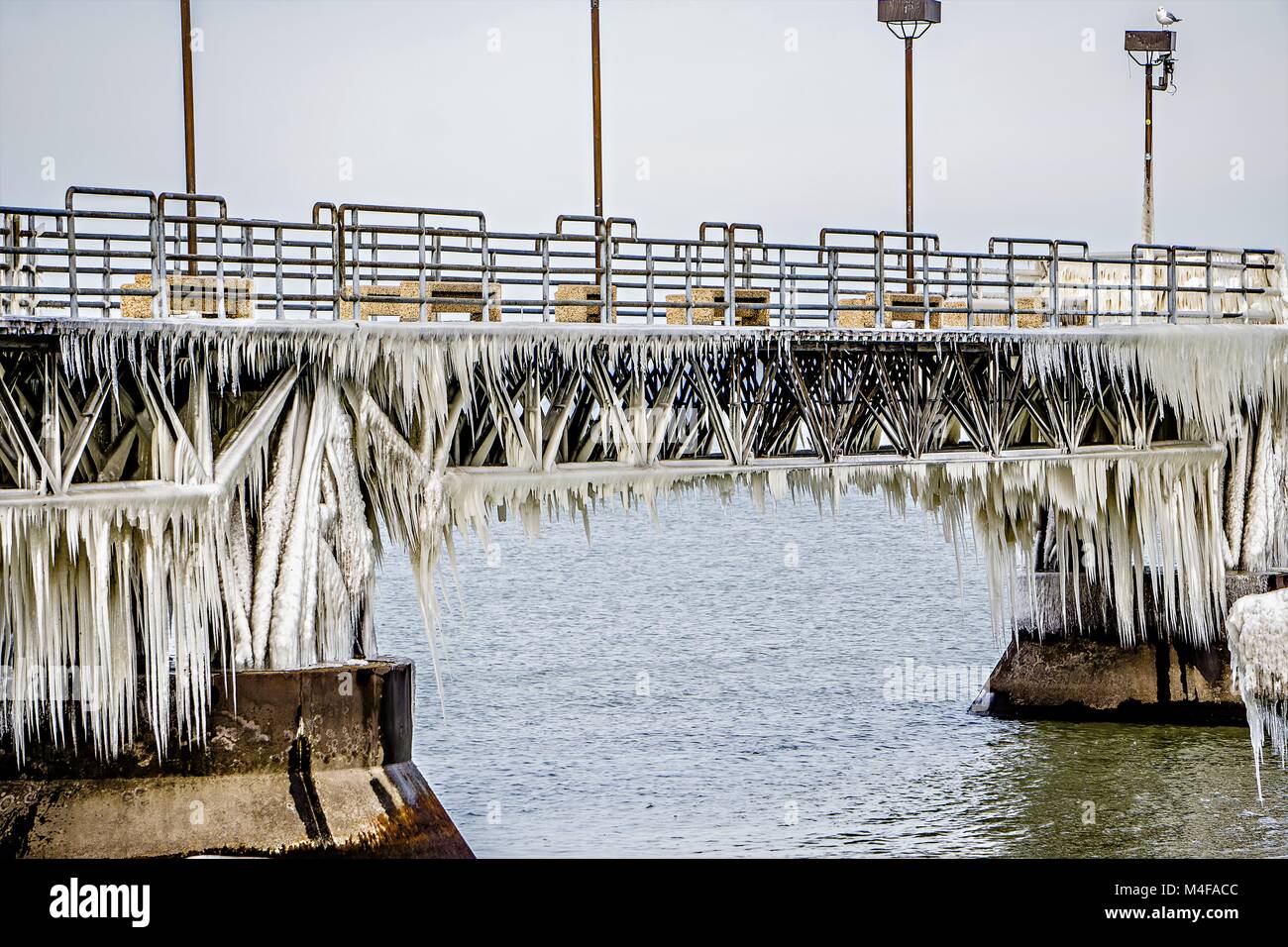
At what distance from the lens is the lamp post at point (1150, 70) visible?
35.3 meters

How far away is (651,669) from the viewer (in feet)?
130

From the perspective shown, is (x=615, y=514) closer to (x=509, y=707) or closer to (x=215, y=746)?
(x=509, y=707)

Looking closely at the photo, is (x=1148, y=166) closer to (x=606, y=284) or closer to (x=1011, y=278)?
(x=1011, y=278)

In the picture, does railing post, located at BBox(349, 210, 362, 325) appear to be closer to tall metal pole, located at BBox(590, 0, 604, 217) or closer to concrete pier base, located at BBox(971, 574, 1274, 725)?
tall metal pole, located at BBox(590, 0, 604, 217)

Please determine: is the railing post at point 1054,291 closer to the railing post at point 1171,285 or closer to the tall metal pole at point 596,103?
the railing post at point 1171,285

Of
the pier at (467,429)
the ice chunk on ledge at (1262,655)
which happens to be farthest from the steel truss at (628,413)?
the ice chunk on ledge at (1262,655)

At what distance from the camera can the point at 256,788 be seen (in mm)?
18062

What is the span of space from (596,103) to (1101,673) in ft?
39.9

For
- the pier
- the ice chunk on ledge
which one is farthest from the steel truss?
the ice chunk on ledge

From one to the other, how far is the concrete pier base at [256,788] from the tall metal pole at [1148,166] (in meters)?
23.7

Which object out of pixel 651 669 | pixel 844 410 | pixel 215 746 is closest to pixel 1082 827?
pixel 844 410

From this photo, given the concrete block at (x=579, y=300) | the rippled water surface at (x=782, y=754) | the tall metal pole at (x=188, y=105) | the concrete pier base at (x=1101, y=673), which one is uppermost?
the tall metal pole at (x=188, y=105)

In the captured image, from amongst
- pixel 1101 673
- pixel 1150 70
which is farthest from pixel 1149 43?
pixel 1101 673
